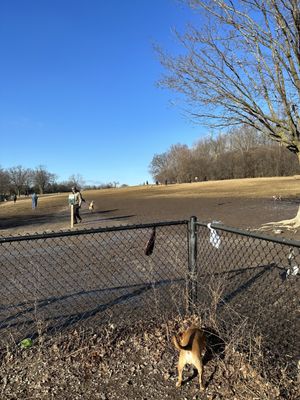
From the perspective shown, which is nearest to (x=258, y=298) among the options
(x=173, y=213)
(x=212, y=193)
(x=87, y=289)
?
(x=87, y=289)

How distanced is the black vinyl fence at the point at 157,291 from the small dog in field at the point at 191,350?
25.7 inches

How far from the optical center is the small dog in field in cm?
302

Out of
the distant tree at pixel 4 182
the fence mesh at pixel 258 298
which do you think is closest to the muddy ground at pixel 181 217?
the fence mesh at pixel 258 298

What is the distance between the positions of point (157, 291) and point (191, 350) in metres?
2.61

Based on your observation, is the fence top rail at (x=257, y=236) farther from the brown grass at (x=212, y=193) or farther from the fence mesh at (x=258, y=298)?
the brown grass at (x=212, y=193)

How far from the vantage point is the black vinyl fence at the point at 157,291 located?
4039mm

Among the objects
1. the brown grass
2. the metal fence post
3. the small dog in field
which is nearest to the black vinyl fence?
the metal fence post

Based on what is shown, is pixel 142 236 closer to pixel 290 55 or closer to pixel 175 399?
pixel 290 55

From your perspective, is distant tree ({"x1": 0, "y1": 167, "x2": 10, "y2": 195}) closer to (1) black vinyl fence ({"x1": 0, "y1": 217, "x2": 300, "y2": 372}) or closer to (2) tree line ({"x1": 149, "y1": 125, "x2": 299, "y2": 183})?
(2) tree line ({"x1": 149, "y1": 125, "x2": 299, "y2": 183})

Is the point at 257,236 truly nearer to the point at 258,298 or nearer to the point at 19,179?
the point at 258,298

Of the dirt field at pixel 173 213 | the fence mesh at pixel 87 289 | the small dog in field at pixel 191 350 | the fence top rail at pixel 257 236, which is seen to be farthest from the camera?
the dirt field at pixel 173 213

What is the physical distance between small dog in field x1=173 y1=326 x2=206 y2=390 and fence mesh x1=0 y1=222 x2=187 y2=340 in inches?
33.3

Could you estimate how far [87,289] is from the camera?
6.18 m

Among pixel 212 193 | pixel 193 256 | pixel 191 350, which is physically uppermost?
pixel 193 256
